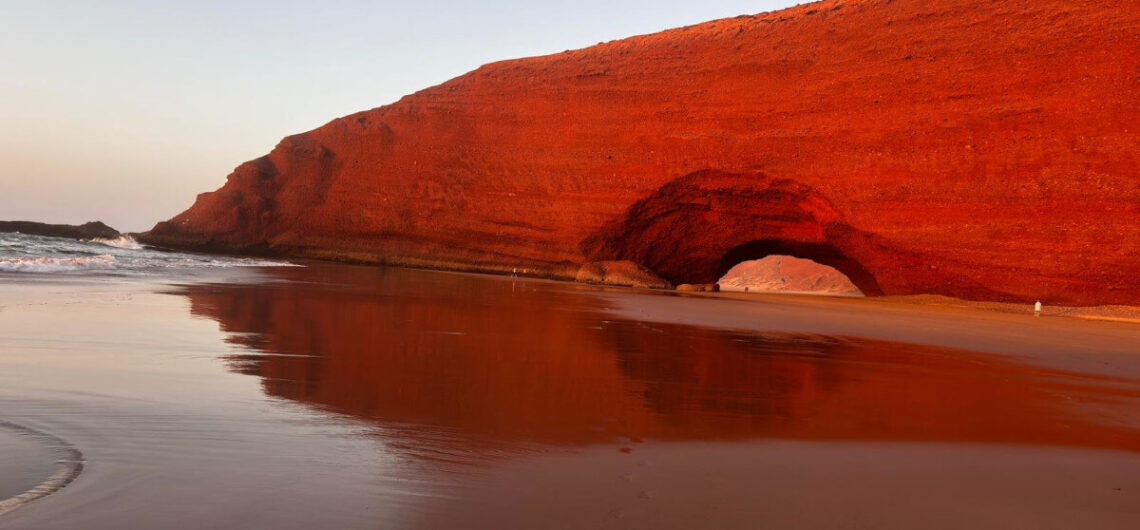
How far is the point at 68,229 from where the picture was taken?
42.9m

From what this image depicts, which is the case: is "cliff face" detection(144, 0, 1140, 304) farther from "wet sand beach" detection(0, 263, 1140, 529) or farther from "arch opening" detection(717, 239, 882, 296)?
"wet sand beach" detection(0, 263, 1140, 529)

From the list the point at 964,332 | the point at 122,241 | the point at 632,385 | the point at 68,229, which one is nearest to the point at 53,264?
the point at 632,385

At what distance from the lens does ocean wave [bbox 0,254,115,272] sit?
15648 millimetres

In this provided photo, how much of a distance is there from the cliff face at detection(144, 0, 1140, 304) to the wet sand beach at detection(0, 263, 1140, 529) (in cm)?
1675

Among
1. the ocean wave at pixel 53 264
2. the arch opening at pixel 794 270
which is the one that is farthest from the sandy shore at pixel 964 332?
the arch opening at pixel 794 270

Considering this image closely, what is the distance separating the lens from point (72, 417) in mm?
3719

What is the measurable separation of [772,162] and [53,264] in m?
22.8

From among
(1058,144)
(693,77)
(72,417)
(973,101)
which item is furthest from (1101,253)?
(72,417)

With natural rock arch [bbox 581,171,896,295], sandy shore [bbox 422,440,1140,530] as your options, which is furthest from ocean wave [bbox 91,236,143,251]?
sandy shore [bbox 422,440,1140,530]

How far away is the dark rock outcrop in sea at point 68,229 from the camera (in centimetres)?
4219

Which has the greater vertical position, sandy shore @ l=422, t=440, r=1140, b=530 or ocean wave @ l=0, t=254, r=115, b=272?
ocean wave @ l=0, t=254, r=115, b=272

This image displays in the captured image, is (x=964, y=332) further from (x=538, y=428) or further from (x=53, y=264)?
(x=53, y=264)

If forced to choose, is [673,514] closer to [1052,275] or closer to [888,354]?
[888,354]

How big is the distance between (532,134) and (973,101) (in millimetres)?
18460
